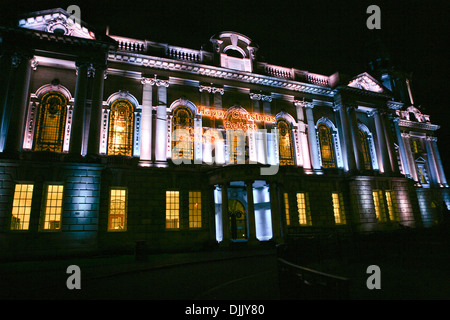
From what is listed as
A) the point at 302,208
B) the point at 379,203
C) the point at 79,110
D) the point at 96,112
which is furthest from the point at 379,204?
the point at 79,110

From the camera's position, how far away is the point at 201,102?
22344 mm

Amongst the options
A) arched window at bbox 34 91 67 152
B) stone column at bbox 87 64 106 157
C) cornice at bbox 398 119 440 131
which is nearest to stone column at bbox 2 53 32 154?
arched window at bbox 34 91 67 152

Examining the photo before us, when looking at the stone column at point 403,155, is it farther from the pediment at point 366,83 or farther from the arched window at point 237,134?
the arched window at point 237,134

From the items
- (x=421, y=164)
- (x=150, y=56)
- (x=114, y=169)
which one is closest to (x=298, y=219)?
(x=114, y=169)

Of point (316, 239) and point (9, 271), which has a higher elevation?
point (316, 239)

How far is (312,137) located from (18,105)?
2330 centimetres

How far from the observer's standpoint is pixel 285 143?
24.2 metres

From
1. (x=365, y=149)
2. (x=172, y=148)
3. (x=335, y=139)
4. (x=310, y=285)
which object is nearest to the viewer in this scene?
(x=310, y=285)

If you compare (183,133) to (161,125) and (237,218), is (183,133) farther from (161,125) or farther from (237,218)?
(237,218)

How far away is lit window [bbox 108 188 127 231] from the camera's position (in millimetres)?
17812

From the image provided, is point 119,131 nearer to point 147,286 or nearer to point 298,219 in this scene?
point 147,286

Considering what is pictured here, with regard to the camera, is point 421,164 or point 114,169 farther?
point 421,164
